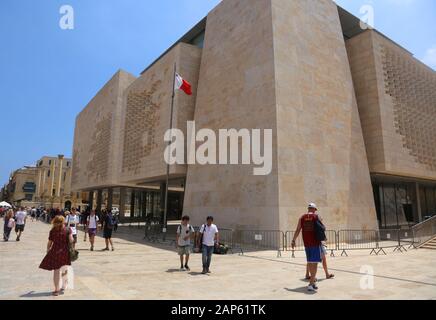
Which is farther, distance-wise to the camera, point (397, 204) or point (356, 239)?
point (397, 204)

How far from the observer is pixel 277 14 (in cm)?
2002

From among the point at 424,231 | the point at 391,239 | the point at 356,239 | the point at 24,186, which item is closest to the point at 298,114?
the point at 356,239

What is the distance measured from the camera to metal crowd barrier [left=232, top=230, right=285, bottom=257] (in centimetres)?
1595

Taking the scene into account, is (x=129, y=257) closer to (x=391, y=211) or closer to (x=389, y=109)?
(x=389, y=109)

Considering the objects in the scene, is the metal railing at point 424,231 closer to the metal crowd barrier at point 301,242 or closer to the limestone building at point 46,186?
the metal crowd barrier at point 301,242

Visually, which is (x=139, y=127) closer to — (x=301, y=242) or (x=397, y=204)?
(x=301, y=242)

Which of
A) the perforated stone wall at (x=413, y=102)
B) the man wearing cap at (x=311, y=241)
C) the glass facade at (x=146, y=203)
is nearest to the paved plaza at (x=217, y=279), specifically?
the man wearing cap at (x=311, y=241)

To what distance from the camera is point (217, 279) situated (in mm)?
8602

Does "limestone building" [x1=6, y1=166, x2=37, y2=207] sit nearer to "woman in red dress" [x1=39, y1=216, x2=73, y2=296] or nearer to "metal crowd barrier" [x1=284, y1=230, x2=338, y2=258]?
"metal crowd barrier" [x1=284, y1=230, x2=338, y2=258]

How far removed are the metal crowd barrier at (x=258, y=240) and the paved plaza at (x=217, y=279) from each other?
3.07 meters

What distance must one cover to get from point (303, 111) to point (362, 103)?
7.91m

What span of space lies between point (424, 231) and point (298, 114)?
373 inches

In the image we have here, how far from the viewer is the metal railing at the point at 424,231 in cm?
1789
